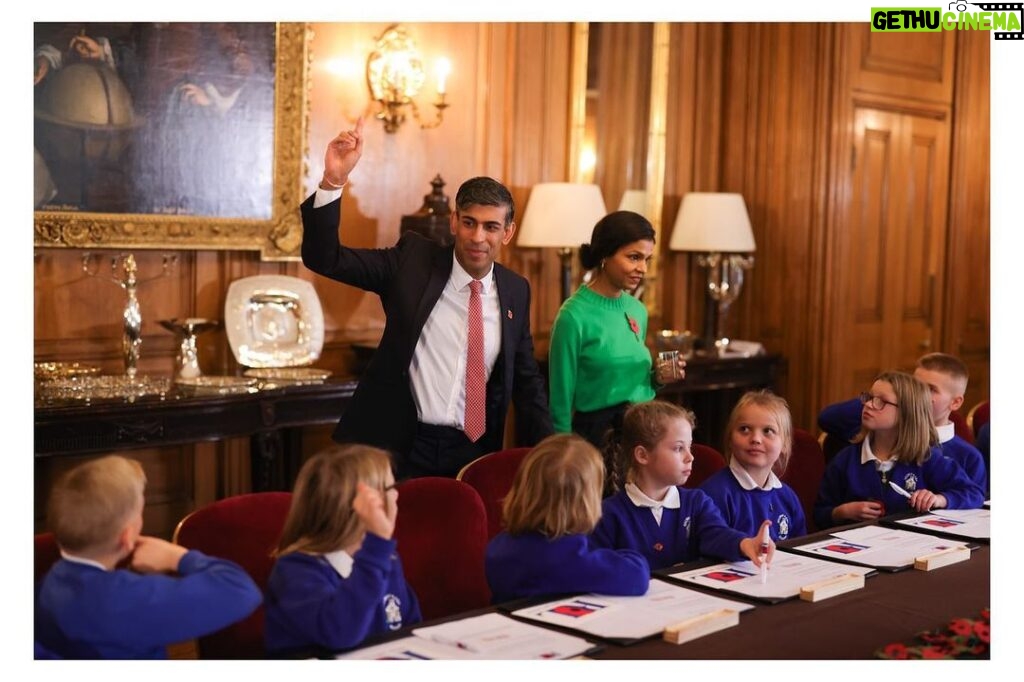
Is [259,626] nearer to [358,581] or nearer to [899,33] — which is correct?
[358,581]

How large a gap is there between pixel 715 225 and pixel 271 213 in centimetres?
243

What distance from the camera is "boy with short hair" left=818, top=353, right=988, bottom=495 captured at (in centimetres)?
372

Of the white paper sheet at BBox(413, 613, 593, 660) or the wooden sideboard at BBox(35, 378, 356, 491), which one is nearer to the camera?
the white paper sheet at BBox(413, 613, 593, 660)

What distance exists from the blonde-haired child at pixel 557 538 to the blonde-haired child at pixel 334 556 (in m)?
0.30

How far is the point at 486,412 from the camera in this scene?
3463 mm

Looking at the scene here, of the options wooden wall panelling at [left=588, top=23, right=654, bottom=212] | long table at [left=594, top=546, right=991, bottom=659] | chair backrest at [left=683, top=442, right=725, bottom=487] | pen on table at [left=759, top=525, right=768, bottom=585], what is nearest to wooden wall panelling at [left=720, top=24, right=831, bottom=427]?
wooden wall panelling at [left=588, top=23, right=654, bottom=212]

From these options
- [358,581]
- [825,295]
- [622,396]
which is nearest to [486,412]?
[622,396]

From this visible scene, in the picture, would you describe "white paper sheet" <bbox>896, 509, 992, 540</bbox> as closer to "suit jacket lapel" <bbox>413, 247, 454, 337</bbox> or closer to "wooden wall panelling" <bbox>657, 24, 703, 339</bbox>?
"suit jacket lapel" <bbox>413, 247, 454, 337</bbox>

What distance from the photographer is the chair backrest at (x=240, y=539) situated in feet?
8.13

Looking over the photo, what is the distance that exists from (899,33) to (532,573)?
17.8ft

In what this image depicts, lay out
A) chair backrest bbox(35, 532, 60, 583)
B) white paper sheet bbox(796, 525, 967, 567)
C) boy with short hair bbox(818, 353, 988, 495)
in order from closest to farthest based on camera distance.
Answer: chair backrest bbox(35, 532, 60, 583) < white paper sheet bbox(796, 525, 967, 567) < boy with short hair bbox(818, 353, 988, 495)

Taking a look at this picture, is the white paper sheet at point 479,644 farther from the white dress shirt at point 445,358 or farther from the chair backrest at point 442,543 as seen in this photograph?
the white dress shirt at point 445,358

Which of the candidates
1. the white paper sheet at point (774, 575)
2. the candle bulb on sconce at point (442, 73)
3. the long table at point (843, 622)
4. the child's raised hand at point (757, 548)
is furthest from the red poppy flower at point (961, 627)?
the candle bulb on sconce at point (442, 73)

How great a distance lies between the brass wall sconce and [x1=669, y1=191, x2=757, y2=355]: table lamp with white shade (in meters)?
1.62
